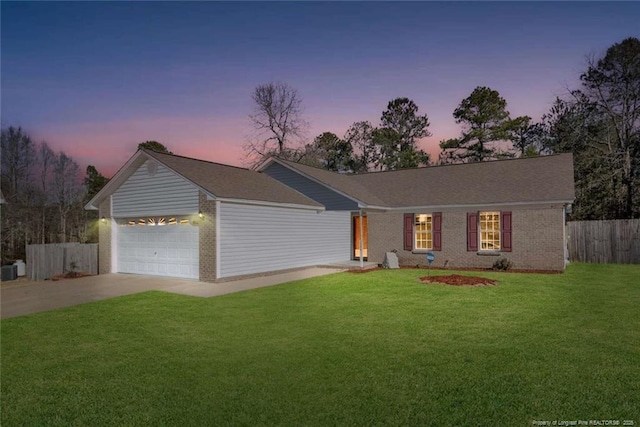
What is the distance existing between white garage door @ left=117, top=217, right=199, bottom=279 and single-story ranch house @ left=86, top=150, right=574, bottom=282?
0.15 feet

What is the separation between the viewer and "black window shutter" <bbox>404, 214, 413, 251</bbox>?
20.8m

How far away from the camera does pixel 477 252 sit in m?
19.1

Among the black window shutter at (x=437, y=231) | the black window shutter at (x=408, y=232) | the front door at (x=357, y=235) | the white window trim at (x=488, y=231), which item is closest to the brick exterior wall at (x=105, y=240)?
the front door at (x=357, y=235)

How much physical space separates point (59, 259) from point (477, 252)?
763 inches

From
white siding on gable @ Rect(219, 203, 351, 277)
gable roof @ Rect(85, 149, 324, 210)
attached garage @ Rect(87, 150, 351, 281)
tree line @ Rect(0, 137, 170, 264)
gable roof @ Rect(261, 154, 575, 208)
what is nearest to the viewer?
attached garage @ Rect(87, 150, 351, 281)

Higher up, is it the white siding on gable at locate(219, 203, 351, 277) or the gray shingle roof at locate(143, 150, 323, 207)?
the gray shingle roof at locate(143, 150, 323, 207)

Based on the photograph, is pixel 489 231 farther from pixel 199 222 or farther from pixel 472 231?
pixel 199 222

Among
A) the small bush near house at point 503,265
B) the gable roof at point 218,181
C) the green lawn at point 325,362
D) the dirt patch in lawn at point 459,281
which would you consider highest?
the gable roof at point 218,181

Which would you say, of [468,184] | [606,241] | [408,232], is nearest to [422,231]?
[408,232]

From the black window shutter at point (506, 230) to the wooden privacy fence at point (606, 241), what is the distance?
6555 mm

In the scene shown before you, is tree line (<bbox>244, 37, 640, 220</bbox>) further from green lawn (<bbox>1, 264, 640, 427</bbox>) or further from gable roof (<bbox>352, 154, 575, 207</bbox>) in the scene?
green lawn (<bbox>1, 264, 640, 427</bbox>)

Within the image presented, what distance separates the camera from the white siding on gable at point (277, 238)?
→ 49.5 ft

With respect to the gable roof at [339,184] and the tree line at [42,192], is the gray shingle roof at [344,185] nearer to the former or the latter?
the gable roof at [339,184]

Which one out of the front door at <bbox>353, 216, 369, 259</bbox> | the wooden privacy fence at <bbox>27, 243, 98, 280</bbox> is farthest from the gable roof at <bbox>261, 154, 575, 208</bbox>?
the wooden privacy fence at <bbox>27, 243, 98, 280</bbox>
